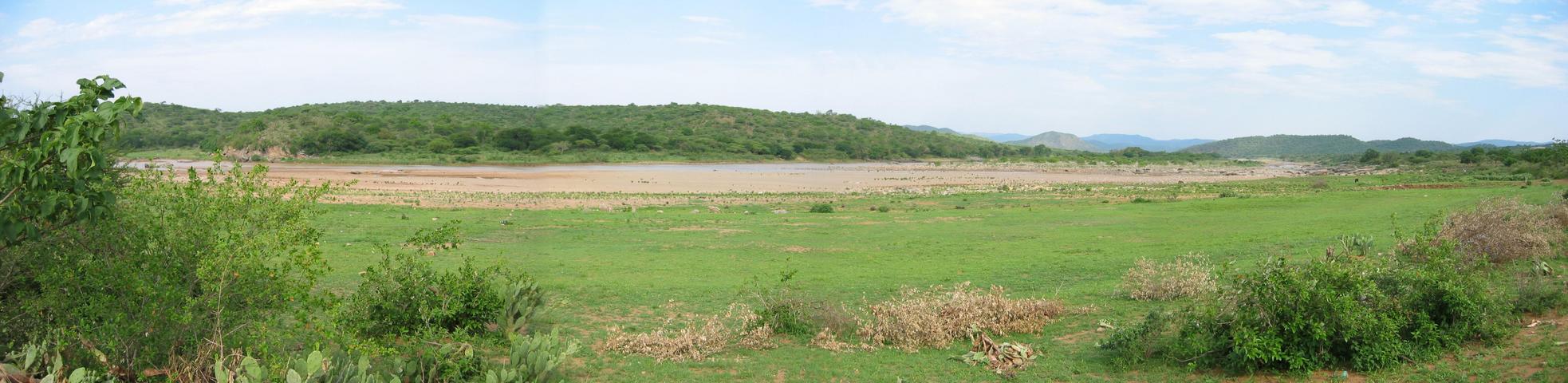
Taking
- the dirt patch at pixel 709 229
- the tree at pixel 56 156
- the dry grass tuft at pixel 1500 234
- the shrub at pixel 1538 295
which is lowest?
the dirt patch at pixel 709 229

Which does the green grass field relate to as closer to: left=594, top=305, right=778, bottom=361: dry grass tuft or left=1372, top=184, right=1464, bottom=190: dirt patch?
left=594, top=305, right=778, bottom=361: dry grass tuft

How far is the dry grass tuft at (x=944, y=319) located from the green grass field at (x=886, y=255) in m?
0.26

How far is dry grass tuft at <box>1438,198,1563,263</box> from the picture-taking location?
12516mm

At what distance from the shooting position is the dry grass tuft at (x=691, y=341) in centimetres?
955

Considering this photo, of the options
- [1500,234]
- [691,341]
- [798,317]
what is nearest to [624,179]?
[798,317]

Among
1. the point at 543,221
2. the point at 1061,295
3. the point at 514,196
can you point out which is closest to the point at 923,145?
the point at 514,196

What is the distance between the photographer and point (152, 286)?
654 cm

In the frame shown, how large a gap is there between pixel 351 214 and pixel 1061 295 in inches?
801

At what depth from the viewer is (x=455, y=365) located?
7.67m

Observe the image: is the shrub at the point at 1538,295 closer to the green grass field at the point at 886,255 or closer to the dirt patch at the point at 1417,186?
the green grass field at the point at 886,255

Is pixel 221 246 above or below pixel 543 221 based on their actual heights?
above

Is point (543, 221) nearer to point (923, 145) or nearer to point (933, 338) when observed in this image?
point (933, 338)

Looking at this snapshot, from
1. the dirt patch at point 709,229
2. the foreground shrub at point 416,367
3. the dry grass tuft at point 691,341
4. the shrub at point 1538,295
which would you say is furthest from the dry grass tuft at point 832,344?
the dirt patch at point 709,229

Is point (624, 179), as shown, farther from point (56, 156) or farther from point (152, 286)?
point (56, 156)
